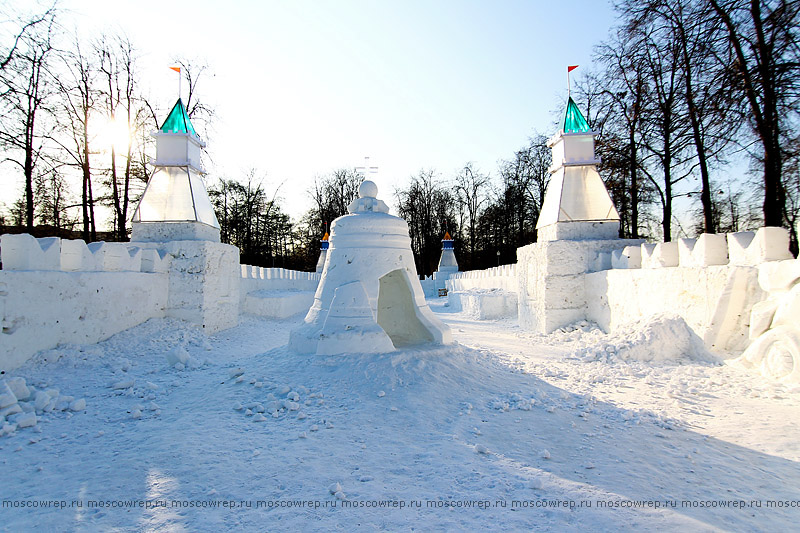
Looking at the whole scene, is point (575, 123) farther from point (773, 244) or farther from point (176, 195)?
point (176, 195)

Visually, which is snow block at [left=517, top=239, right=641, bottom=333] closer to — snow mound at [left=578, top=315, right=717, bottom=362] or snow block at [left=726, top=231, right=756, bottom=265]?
snow mound at [left=578, top=315, right=717, bottom=362]

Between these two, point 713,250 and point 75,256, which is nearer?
point 75,256

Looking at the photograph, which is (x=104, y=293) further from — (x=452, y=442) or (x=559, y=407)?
(x=559, y=407)

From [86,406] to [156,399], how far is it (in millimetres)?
574

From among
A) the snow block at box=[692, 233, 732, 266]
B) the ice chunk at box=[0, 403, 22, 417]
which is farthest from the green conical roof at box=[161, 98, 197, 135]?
the snow block at box=[692, 233, 732, 266]

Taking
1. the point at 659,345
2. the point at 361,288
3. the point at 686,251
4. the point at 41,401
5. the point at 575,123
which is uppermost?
the point at 575,123

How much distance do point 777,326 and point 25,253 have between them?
886cm

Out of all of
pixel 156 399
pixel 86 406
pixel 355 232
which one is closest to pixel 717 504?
pixel 355 232

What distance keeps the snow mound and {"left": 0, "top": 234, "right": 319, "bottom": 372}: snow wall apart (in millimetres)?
7276

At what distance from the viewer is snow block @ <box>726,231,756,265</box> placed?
18.0 feet

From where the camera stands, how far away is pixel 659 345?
5762mm

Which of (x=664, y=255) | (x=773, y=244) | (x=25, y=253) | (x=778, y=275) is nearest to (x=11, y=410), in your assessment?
(x=25, y=253)

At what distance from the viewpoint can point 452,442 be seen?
126 inches

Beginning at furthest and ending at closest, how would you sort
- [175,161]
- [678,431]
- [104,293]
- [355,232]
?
1. [175,161]
2. [104,293]
3. [355,232]
4. [678,431]
